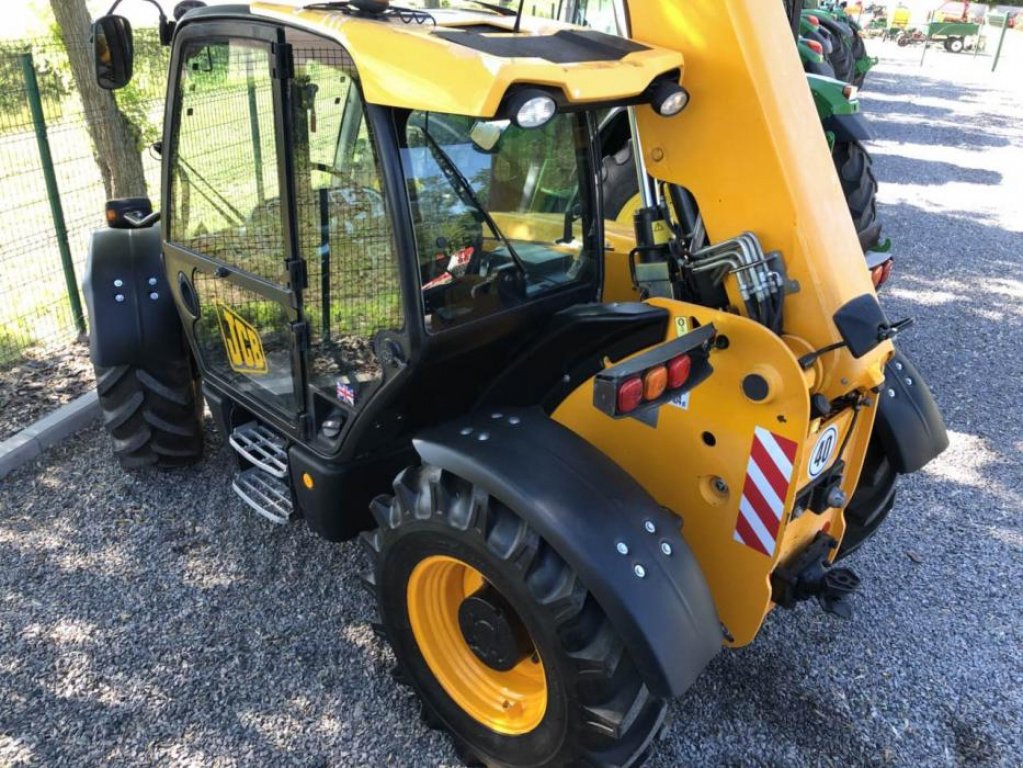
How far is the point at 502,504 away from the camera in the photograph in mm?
2059

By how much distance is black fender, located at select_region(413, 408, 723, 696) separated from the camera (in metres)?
1.86

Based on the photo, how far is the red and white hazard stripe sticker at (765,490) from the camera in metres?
2.04

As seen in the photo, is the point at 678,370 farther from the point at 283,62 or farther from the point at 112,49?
the point at 112,49

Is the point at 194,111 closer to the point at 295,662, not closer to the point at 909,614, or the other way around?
the point at 295,662

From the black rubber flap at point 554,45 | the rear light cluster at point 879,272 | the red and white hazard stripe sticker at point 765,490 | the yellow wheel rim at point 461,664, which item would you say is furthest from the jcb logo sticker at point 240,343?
the rear light cluster at point 879,272

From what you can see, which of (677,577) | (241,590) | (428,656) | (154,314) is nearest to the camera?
(677,577)

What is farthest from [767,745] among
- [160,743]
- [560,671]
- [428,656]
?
[160,743]

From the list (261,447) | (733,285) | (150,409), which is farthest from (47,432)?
(733,285)

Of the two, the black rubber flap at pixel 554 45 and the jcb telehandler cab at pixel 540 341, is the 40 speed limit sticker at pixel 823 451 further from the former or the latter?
the black rubber flap at pixel 554 45

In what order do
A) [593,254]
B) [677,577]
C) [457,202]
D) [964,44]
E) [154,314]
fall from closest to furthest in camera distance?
[677,577], [457,202], [593,254], [154,314], [964,44]

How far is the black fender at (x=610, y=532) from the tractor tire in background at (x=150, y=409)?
1889 mm

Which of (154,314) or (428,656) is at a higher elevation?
(154,314)

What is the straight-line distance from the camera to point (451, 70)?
1.77 meters

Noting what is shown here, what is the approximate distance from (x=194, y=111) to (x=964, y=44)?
31264 mm
